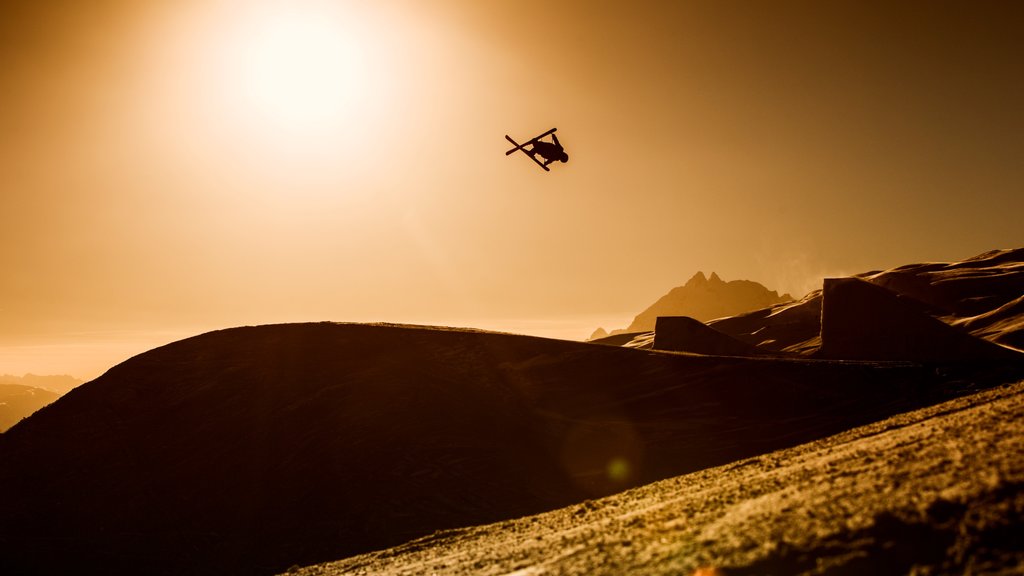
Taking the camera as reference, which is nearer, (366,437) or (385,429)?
(366,437)

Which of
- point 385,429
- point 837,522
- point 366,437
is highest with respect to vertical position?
point 385,429

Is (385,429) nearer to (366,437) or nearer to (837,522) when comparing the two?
(366,437)

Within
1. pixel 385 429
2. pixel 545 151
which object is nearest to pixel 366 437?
pixel 385 429

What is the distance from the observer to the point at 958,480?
8242 millimetres

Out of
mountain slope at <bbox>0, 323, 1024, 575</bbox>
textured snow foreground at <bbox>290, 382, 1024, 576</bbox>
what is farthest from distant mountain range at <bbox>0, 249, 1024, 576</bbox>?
textured snow foreground at <bbox>290, 382, 1024, 576</bbox>

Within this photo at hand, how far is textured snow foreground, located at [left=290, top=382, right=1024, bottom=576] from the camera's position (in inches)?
266

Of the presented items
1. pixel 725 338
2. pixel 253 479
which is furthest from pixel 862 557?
pixel 725 338

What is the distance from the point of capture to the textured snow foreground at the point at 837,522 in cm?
676

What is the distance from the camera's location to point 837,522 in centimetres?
799

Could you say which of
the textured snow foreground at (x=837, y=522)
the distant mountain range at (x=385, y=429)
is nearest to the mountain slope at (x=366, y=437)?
the distant mountain range at (x=385, y=429)

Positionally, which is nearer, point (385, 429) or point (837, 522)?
point (837, 522)

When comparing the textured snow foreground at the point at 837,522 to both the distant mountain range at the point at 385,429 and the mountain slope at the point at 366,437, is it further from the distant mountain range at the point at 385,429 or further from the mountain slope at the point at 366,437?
the mountain slope at the point at 366,437

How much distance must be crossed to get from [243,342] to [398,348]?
13.8 metres

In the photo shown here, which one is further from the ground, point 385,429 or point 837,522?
point 385,429
